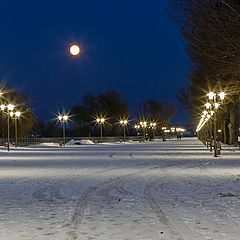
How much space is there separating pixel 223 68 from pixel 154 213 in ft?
59.9

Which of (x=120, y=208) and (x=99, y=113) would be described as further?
(x=99, y=113)

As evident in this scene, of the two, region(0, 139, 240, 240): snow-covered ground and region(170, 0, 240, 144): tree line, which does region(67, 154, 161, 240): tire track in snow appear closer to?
region(0, 139, 240, 240): snow-covered ground

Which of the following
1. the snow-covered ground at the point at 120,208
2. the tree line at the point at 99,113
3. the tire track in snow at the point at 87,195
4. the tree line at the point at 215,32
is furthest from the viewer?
the tree line at the point at 99,113

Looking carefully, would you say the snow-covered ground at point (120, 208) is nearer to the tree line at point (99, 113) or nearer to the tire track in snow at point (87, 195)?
the tire track in snow at point (87, 195)

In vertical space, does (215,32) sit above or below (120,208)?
above

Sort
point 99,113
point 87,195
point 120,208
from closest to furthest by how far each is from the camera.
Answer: point 120,208 < point 87,195 < point 99,113

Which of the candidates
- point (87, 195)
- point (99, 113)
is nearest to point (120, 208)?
point (87, 195)

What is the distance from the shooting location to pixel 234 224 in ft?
37.3

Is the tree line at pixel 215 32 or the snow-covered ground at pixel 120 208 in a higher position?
the tree line at pixel 215 32

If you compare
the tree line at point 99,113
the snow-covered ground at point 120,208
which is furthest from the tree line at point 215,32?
the tree line at point 99,113

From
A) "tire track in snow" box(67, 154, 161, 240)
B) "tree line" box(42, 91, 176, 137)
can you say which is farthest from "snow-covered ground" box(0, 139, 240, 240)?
"tree line" box(42, 91, 176, 137)

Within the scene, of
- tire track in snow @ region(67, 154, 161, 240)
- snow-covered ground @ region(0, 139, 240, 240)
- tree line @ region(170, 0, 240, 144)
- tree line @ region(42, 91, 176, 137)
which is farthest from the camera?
tree line @ region(42, 91, 176, 137)

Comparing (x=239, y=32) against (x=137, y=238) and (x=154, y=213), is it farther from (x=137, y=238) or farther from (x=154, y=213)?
(x=137, y=238)

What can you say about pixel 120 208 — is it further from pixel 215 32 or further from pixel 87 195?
pixel 215 32
